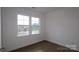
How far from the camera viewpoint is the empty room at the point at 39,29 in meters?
1.16

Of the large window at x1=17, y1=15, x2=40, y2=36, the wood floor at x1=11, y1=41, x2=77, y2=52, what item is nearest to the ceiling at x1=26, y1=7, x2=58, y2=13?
the large window at x1=17, y1=15, x2=40, y2=36

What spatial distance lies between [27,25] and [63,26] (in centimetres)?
64

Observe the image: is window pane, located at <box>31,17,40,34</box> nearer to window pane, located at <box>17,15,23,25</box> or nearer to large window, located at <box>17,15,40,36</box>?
large window, located at <box>17,15,40,36</box>

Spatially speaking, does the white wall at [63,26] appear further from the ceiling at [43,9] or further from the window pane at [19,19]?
the window pane at [19,19]

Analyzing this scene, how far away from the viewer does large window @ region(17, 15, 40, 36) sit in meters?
1.18

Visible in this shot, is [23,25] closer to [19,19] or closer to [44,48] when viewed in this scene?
[19,19]

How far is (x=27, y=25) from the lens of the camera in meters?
1.23

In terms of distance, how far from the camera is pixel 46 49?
1.25m

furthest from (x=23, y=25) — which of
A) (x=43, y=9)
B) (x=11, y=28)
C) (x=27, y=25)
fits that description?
(x=43, y=9)
